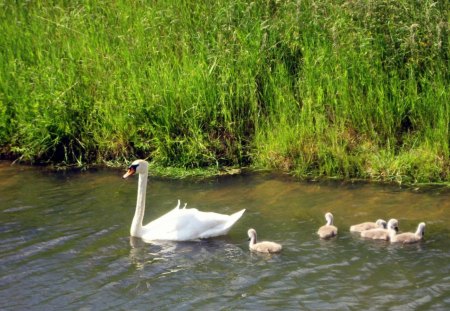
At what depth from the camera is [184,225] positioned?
8930 mm

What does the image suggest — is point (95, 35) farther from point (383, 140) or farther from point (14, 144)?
point (383, 140)

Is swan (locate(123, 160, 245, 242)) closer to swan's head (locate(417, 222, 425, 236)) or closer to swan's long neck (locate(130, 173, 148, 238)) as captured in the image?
swan's long neck (locate(130, 173, 148, 238))

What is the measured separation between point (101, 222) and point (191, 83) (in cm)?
269

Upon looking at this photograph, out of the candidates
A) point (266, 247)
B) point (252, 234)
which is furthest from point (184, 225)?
point (266, 247)

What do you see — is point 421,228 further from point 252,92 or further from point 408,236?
point 252,92

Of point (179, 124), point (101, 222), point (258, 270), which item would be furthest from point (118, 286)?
point (179, 124)

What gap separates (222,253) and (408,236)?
1749 millimetres

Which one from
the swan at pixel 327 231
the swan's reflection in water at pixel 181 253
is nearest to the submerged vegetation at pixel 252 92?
the swan at pixel 327 231

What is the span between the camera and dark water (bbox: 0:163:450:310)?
24.0 feet

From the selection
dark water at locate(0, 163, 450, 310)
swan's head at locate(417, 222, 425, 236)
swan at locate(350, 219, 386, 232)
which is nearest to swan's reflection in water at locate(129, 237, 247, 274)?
dark water at locate(0, 163, 450, 310)

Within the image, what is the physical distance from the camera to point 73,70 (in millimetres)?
12188

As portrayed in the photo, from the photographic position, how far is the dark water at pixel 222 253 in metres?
7.32

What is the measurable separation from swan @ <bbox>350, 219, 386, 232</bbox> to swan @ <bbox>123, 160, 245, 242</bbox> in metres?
1.13

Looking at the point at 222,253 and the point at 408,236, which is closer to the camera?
the point at 408,236
